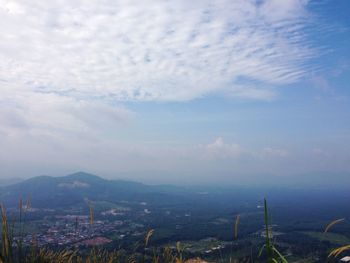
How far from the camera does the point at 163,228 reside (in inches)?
3777

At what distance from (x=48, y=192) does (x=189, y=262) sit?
209 meters

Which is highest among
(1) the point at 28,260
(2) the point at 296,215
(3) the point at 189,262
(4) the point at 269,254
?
(4) the point at 269,254

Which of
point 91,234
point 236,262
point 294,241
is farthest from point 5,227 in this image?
point 294,241

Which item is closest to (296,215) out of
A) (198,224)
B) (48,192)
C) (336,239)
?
(198,224)

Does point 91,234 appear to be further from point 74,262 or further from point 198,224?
point 198,224

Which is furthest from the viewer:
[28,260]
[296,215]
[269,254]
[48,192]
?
[48,192]

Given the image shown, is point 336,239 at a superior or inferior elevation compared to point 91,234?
inferior

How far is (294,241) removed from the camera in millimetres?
78312

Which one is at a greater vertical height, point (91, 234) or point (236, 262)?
point (91, 234)

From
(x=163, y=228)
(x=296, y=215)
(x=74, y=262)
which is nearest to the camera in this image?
(x=74, y=262)

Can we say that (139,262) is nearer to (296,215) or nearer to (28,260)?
(28,260)

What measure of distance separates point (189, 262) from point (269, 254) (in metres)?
3.21

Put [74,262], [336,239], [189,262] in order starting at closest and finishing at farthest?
[74,262]
[189,262]
[336,239]

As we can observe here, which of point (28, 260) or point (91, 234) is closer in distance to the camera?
point (28, 260)
